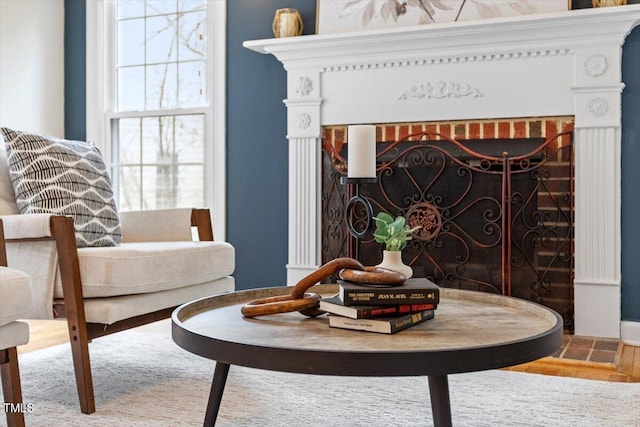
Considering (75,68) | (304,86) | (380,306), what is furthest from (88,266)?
(75,68)

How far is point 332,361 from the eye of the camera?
1.21m

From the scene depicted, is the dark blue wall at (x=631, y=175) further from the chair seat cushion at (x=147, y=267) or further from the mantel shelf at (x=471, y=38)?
the chair seat cushion at (x=147, y=267)

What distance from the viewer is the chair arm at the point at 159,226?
2.82 meters

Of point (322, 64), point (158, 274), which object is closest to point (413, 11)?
point (322, 64)

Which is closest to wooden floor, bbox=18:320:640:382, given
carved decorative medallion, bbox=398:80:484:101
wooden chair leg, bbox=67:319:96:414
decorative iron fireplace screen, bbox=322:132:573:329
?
decorative iron fireplace screen, bbox=322:132:573:329

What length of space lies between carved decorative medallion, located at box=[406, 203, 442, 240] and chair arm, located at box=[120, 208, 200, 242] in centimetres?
124

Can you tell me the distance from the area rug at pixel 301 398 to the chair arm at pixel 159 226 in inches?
20.9

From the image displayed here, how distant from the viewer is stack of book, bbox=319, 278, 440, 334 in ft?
4.75

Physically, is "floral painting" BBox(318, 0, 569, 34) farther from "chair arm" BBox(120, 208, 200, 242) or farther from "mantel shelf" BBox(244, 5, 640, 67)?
"chair arm" BBox(120, 208, 200, 242)

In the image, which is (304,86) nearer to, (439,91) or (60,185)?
(439,91)

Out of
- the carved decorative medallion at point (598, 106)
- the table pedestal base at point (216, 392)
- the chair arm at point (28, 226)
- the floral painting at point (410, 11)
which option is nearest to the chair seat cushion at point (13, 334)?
the chair arm at point (28, 226)

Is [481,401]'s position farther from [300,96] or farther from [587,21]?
[300,96]

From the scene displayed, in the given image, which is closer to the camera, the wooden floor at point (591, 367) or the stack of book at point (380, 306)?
the stack of book at point (380, 306)

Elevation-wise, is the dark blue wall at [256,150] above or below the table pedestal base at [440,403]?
above
